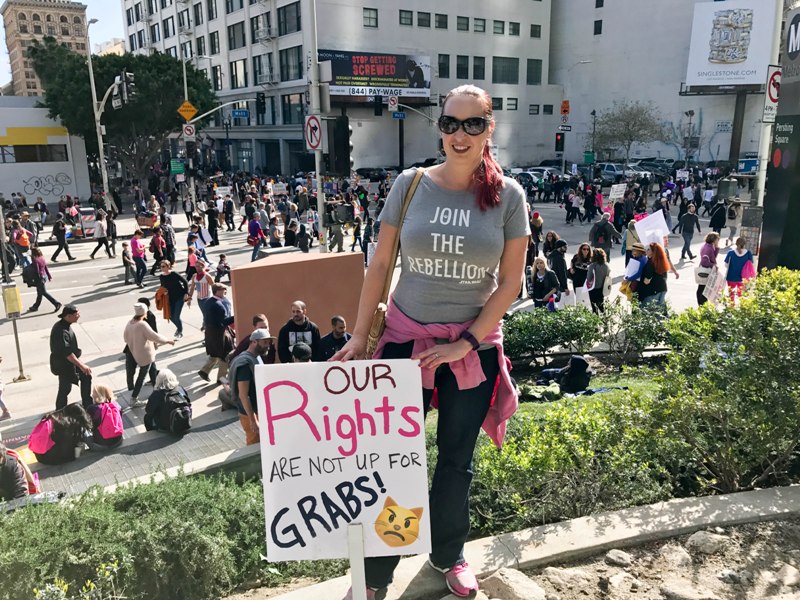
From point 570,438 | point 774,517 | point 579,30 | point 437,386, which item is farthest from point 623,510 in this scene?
point 579,30

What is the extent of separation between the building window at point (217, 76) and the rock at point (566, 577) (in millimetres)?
66342

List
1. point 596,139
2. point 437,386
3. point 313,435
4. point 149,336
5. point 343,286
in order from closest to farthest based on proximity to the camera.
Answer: point 313,435, point 437,386, point 149,336, point 343,286, point 596,139

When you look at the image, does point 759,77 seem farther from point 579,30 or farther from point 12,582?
point 12,582

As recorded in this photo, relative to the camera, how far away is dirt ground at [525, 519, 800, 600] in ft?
9.40

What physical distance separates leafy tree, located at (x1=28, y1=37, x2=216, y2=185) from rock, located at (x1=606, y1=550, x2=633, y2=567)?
128 feet

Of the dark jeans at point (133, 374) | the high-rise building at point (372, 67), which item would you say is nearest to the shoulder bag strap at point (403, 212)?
the dark jeans at point (133, 374)

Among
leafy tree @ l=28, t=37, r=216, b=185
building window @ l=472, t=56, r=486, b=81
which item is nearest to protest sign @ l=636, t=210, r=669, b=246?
leafy tree @ l=28, t=37, r=216, b=185

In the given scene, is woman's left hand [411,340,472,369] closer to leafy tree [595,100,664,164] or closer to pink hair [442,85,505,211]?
pink hair [442,85,505,211]

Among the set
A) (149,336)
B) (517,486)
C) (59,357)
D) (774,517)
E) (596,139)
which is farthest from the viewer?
(596,139)

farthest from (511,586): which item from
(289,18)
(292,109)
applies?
(289,18)

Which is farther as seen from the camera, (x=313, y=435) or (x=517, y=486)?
(x=517, y=486)

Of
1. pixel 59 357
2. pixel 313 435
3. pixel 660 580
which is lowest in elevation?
pixel 59 357

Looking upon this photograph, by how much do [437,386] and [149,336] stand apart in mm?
7928

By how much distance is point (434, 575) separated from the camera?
9.75 feet
